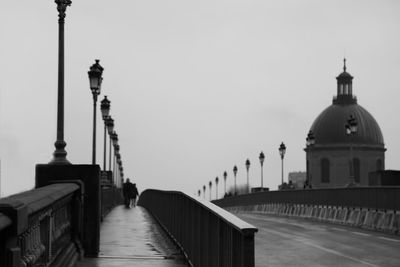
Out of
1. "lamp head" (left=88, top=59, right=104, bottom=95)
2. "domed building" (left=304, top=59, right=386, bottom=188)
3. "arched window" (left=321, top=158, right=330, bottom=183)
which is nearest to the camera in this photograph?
"lamp head" (left=88, top=59, right=104, bottom=95)

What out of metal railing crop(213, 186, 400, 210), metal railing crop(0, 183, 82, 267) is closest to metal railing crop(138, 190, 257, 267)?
metal railing crop(0, 183, 82, 267)

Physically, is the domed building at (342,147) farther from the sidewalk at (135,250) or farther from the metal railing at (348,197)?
the sidewalk at (135,250)

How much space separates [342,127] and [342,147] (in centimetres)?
357

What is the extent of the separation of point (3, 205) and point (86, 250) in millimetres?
9759

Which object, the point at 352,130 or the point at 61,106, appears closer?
the point at 61,106

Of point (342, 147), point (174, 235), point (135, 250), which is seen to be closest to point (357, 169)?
point (342, 147)

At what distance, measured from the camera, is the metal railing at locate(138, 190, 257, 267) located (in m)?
6.65

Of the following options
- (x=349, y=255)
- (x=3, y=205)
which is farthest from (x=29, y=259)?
(x=349, y=255)

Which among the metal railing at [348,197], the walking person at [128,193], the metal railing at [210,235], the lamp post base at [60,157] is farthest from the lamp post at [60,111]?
the walking person at [128,193]

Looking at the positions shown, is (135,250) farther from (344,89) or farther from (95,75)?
(344,89)

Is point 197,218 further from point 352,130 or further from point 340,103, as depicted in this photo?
point 340,103

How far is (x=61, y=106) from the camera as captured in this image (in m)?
15.8

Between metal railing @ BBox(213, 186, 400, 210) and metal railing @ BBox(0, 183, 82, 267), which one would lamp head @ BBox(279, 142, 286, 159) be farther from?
metal railing @ BBox(0, 183, 82, 267)

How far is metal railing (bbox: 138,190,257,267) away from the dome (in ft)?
402
